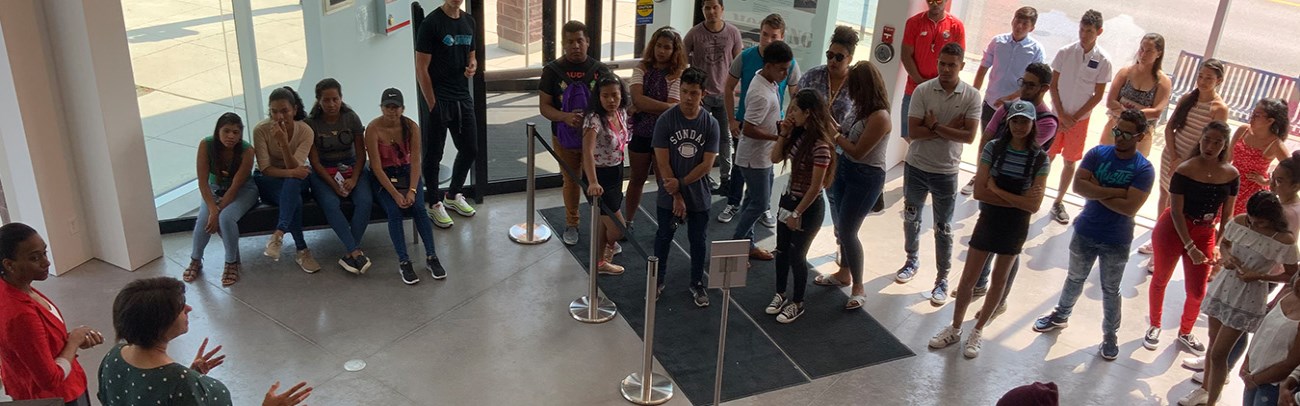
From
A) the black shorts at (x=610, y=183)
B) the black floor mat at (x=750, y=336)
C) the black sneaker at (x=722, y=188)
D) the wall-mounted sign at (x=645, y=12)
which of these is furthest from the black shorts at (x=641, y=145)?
the wall-mounted sign at (x=645, y=12)

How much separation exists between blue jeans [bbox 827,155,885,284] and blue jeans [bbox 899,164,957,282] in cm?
22

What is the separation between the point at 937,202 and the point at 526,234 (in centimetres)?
274

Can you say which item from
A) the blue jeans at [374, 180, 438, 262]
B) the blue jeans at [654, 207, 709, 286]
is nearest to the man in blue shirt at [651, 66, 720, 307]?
the blue jeans at [654, 207, 709, 286]

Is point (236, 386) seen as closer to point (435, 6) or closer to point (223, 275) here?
point (223, 275)

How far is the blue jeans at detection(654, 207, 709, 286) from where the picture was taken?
241 inches

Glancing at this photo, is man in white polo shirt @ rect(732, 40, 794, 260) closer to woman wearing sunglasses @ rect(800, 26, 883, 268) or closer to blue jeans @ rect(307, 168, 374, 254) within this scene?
woman wearing sunglasses @ rect(800, 26, 883, 268)

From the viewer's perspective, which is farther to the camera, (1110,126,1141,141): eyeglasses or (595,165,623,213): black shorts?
(595,165,623,213): black shorts

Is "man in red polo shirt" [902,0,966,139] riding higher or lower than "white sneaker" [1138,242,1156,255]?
higher

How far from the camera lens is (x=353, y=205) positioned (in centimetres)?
680

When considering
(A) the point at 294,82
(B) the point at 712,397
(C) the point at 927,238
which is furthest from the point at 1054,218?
(A) the point at 294,82

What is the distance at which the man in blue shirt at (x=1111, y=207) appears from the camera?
550 centimetres

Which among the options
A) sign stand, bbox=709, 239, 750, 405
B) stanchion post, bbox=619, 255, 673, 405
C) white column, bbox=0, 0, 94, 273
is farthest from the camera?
white column, bbox=0, 0, 94, 273

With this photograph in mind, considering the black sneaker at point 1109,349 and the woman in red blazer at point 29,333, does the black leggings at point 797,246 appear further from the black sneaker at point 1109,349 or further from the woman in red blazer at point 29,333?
the woman in red blazer at point 29,333

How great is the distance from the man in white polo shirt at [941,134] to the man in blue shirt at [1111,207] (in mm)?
714
